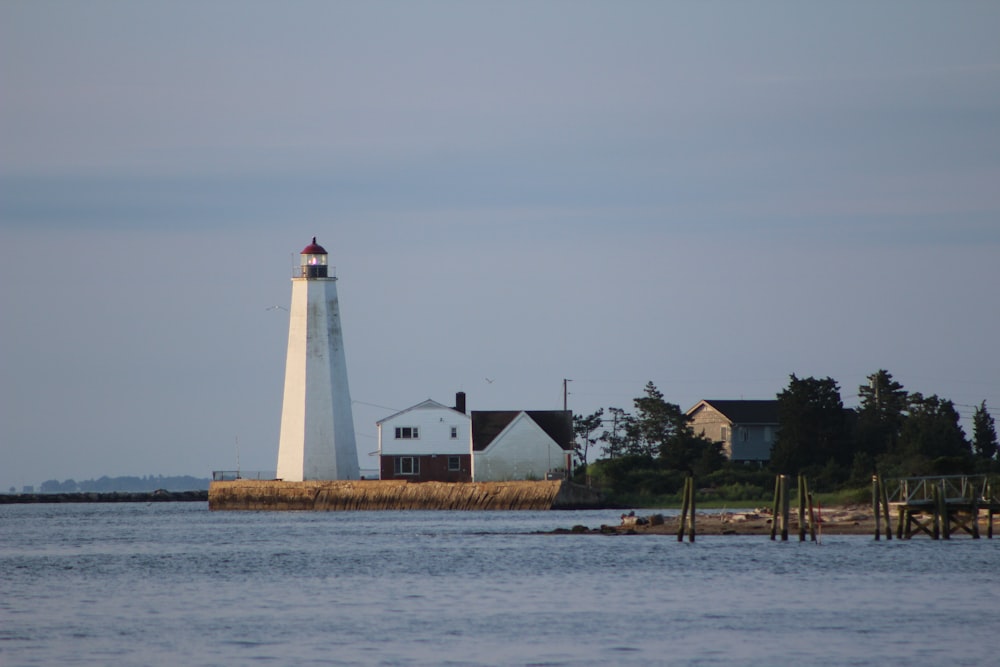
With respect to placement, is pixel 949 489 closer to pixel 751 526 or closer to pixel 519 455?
pixel 751 526

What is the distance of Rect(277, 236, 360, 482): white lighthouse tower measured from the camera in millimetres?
69375

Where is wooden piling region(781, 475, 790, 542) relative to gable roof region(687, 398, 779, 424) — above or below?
below

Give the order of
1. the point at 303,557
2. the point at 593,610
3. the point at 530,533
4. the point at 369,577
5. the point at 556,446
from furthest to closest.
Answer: the point at 556,446 → the point at 530,533 → the point at 303,557 → the point at 369,577 → the point at 593,610

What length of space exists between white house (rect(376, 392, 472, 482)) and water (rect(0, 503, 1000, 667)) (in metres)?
24.0

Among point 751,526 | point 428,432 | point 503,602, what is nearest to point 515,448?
→ point 428,432

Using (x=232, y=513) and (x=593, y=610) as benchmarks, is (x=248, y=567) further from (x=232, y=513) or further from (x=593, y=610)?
(x=232, y=513)

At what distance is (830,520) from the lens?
52.2 metres

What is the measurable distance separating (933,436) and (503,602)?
131 feet

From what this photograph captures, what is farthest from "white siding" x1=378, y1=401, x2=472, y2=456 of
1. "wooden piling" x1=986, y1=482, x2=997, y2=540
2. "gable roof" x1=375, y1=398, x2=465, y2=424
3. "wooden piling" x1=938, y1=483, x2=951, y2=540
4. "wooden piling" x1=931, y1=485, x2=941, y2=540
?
"wooden piling" x1=938, y1=483, x2=951, y2=540

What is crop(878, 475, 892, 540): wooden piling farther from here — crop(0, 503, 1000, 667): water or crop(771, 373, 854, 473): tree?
crop(771, 373, 854, 473): tree

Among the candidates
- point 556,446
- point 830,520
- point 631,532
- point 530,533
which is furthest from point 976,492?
point 556,446

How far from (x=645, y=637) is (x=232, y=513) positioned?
57.3 meters

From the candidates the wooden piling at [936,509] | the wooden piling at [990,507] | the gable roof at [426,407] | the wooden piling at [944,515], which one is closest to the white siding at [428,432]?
the gable roof at [426,407]

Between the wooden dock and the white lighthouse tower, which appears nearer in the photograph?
the wooden dock
